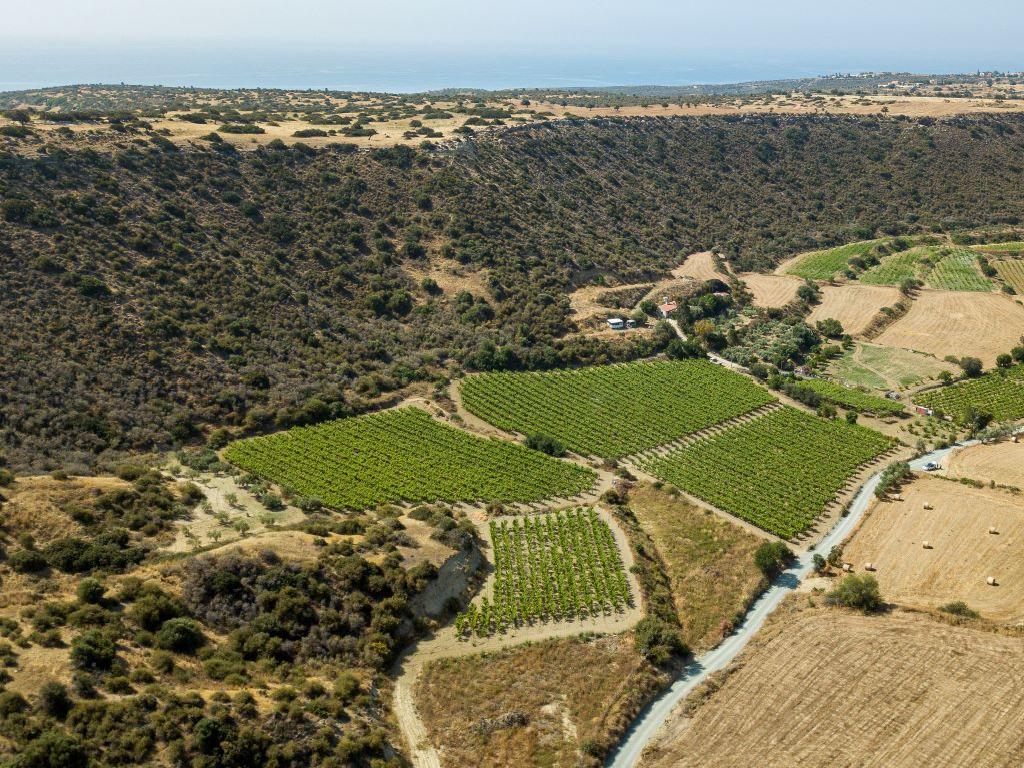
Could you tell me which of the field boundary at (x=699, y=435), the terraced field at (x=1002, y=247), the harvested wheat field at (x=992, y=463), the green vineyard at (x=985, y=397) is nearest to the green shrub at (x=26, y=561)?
the field boundary at (x=699, y=435)

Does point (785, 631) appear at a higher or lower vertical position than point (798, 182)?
lower

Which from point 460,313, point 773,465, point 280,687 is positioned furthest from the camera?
point 460,313

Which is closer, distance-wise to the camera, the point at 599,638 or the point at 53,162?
the point at 599,638

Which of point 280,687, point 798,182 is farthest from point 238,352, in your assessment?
point 798,182

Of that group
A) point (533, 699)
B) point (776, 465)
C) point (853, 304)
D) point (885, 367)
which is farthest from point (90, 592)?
point (853, 304)

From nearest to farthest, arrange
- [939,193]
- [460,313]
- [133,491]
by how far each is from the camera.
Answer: [133,491], [460,313], [939,193]

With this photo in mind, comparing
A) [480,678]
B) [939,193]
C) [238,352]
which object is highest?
[939,193]

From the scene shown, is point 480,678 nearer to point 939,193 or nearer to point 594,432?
point 594,432

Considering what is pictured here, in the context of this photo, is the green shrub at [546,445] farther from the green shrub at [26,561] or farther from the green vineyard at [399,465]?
the green shrub at [26,561]
